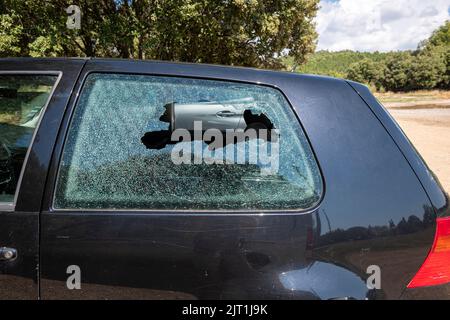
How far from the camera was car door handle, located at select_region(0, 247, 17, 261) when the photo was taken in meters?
1.45

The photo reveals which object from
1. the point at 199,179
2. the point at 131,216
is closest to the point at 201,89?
the point at 199,179

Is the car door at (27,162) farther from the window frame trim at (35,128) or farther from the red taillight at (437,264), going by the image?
the red taillight at (437,264)

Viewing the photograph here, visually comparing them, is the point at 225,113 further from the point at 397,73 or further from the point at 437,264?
the point at 397,73

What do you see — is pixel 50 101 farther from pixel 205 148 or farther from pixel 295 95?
pixel 295 95

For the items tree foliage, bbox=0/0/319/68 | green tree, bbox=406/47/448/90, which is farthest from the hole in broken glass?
green tree, bbox=406/47/448/90

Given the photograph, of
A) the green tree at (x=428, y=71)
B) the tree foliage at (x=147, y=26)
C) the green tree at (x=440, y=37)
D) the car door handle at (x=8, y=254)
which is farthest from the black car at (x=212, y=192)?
the green tree at (x=440, y=37)

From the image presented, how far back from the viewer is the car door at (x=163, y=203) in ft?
4.68

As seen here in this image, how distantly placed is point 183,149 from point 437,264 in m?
1.06

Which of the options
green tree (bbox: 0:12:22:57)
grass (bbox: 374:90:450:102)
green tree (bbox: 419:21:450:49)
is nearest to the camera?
green tree (bbox: 0:12:22:57)

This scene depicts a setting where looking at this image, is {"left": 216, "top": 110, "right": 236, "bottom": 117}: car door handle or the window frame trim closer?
the window frame trim

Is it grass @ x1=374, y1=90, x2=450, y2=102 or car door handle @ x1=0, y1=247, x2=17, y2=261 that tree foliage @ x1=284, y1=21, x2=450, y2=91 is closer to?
grass @ x1=374, y1=90, x2=450, y2=102

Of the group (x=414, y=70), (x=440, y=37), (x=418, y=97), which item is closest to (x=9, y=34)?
(x=418, y=97)

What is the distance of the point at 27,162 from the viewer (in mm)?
1525

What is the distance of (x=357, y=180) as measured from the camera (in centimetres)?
150
